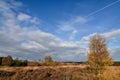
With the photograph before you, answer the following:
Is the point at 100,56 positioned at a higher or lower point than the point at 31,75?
higher

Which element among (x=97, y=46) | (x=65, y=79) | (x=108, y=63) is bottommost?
(x=65, y=79)

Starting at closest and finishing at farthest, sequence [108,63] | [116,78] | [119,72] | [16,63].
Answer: [116,78]
[119,72]
[108,63]
[16,63]

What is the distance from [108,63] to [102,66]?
40.8 inches

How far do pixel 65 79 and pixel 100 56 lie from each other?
40.1 ft

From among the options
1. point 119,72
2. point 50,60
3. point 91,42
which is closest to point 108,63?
point 91,42

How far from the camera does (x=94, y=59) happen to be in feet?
120

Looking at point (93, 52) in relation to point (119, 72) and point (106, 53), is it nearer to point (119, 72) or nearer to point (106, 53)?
point (106, 53)

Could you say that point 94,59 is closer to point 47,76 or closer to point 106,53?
point 106,53

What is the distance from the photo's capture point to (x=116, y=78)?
18469 mm

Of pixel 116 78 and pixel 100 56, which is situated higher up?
pixel 100 56

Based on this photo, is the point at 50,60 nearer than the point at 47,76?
No

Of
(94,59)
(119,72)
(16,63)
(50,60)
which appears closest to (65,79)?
(119,72)

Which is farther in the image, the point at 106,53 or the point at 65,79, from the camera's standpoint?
the point at 106,53

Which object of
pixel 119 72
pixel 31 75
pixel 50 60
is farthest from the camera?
pixel 50 60
